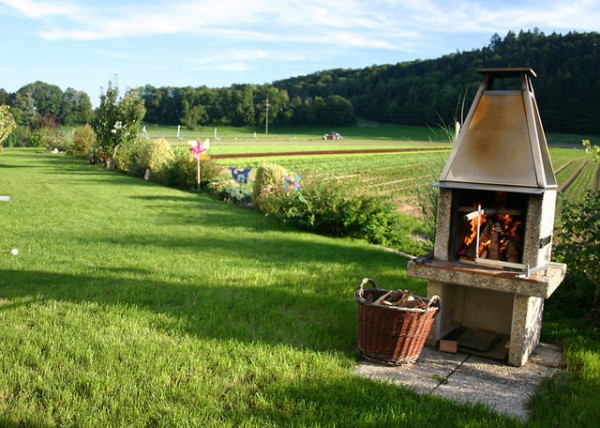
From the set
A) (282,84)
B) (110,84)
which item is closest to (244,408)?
(110,84)

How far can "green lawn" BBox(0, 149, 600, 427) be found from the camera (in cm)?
324

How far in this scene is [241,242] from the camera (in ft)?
28.9

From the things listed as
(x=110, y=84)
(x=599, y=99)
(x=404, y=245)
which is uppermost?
(x=599, y=99)

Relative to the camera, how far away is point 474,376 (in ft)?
13.4

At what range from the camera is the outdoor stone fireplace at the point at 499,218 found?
4305 mm

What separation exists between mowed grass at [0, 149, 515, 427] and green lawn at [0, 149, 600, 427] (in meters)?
0.01

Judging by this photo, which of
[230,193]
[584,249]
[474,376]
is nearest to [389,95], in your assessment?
[230,193]

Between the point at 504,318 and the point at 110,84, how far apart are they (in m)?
24.0

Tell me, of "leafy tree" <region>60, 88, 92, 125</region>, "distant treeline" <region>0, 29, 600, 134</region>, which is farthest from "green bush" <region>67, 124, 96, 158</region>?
"leafy tree" <region>60, 88, 92, 125</region>

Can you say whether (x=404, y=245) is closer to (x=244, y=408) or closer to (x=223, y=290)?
(x=223, y=290)

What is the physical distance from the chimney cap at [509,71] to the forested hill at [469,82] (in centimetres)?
4811

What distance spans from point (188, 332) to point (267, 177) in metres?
10.1

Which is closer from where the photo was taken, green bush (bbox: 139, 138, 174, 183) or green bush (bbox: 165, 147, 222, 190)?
green bush (bbox: 165, 147, 222, 190)

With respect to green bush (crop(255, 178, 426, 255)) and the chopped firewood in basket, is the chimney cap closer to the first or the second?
the chopped firewood in basket
